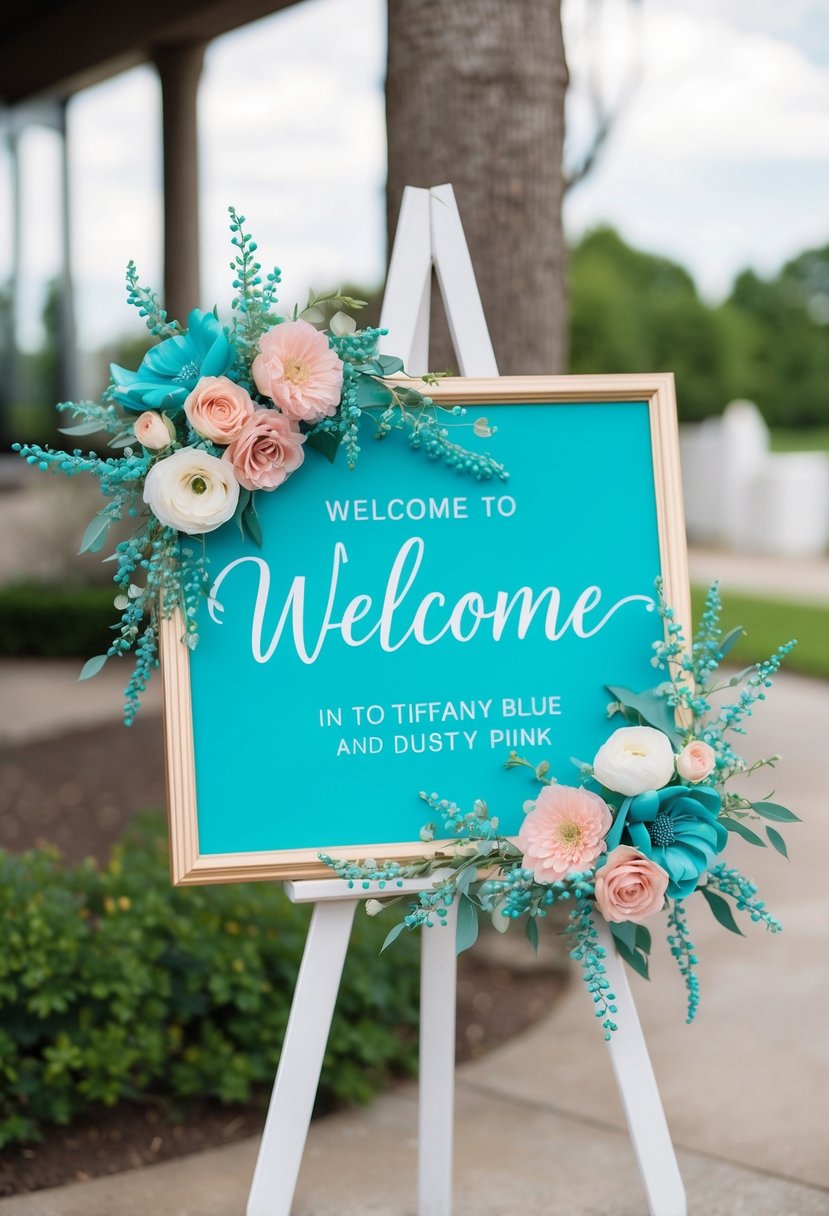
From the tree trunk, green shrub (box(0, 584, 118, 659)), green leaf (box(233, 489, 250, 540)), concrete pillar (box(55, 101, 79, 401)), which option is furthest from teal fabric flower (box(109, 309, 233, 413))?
concrete pillar (box(55, 101, 79, 401))

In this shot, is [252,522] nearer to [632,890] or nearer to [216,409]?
[216,409]

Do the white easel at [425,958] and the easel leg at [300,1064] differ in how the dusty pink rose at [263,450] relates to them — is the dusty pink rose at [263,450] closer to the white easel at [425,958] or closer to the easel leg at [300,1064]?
the white easel at [425,958]

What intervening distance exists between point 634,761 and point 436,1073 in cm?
75

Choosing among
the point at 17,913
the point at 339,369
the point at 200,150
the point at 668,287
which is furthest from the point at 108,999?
the point at 668,287

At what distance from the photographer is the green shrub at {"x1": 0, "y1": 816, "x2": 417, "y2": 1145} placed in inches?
93.7

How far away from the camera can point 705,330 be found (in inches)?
1079

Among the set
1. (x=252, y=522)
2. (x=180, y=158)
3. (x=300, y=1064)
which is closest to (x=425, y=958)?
(x=300, y=1064)

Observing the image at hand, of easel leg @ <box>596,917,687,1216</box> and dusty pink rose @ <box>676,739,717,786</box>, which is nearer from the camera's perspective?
dusty pink rose @ <box>676,739,717,786</box>

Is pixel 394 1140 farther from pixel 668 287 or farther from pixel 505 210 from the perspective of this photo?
pixel 668 287

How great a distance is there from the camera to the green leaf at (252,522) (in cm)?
182

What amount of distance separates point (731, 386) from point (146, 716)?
75.5ft

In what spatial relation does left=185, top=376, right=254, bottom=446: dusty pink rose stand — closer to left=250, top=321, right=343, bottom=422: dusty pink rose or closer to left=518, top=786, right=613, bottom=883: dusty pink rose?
left=250, top=321, right=343, bottom=422: dusty pink rose

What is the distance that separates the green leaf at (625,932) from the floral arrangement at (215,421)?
2.45ft

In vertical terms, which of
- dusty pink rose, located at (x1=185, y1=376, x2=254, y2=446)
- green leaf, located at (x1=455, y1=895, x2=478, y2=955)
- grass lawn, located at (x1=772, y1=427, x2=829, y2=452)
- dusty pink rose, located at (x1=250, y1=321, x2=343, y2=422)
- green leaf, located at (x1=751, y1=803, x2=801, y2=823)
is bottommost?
green leaf, located at (x1=455, y1=895, x2=478, y2=955)
